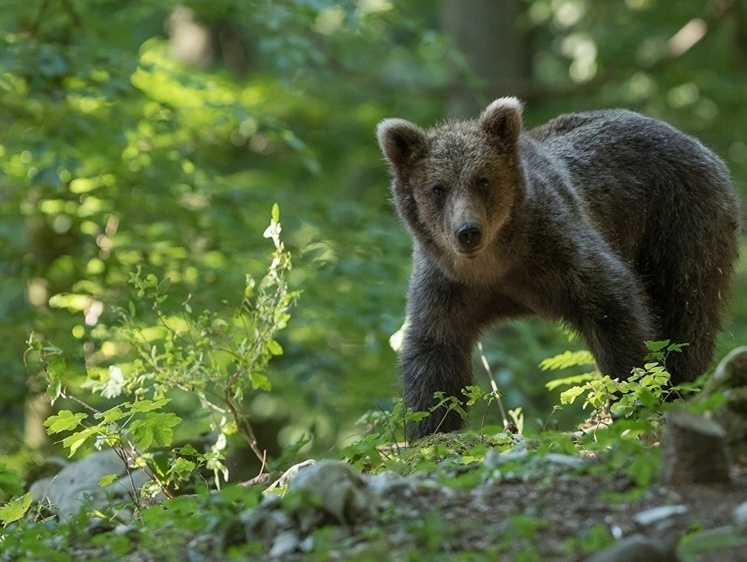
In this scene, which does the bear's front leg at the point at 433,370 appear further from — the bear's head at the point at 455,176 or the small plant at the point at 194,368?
the small plant at the point at 194,368

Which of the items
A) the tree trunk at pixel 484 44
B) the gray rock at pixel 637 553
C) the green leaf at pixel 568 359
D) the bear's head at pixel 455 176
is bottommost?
the green leaf at pixel 568 359

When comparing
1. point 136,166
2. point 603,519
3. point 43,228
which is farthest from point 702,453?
point 43,228

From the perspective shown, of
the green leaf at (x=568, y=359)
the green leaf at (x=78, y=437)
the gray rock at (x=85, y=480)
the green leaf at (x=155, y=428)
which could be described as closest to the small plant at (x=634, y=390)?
the green leaf at (x=568, y=359)

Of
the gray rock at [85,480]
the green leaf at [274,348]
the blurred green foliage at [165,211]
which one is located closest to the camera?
the green leaf at [274,348]

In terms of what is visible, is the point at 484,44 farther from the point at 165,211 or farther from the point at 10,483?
the point at 10,483

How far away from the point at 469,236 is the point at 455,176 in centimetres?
64

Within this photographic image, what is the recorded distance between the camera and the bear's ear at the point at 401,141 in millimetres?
7512

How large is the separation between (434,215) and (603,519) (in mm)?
3652

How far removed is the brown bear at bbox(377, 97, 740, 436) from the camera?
709cm

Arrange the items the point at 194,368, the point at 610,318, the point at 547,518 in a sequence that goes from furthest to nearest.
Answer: the point at 610,318 < the point at 194,368 < the point at 547,518

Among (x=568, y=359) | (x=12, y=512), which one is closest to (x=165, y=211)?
(x=568, y=359)

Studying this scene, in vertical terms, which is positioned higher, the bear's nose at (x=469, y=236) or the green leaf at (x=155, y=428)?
the bear's nose at (x=469, y=236)

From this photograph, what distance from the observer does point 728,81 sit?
16.9 m

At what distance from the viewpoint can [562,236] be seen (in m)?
7.17
